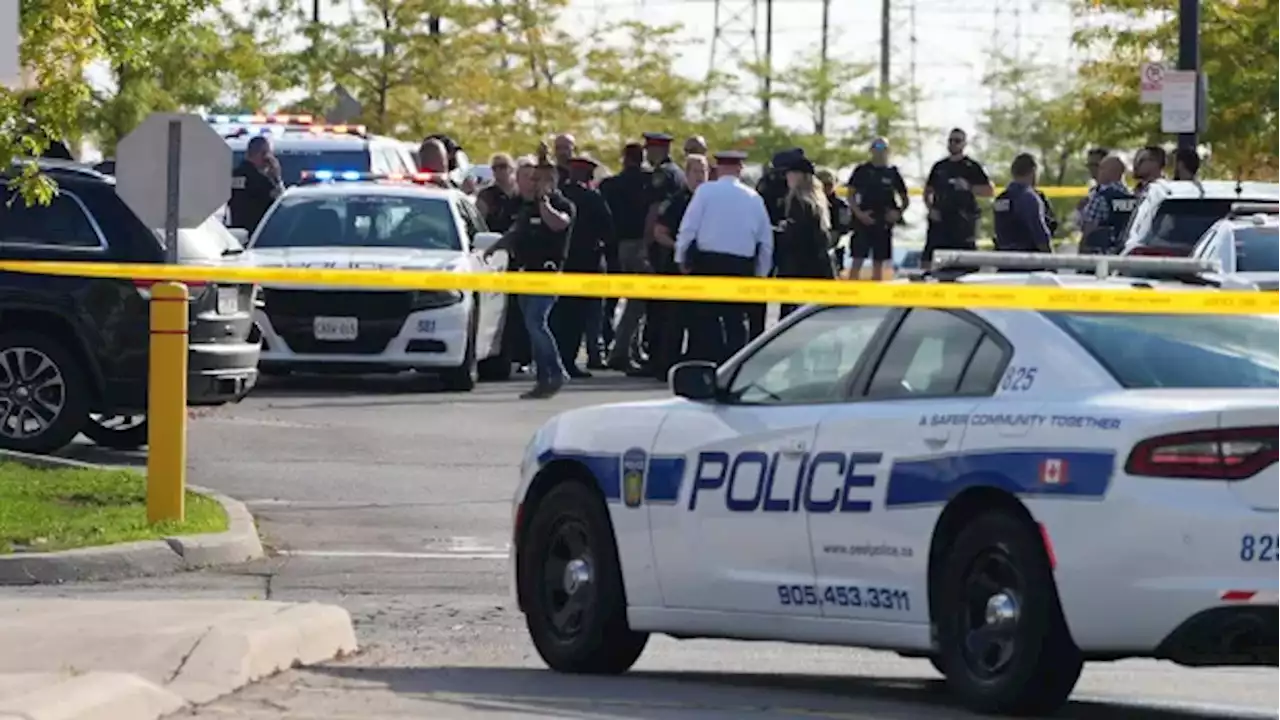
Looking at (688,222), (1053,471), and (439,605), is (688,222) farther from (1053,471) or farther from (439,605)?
(1053,471)

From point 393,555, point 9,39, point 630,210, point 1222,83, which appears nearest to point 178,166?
→ point 393,555

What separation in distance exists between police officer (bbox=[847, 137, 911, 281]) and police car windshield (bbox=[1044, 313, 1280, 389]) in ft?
60.8

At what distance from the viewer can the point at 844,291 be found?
1080cm

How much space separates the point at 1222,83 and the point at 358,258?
58.1 ft

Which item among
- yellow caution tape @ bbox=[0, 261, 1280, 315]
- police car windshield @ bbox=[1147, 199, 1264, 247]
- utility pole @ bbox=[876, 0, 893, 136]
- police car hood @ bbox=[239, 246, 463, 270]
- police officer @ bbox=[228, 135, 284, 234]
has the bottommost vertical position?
yellow caution tape @ bbox=[0, 261, 1280, 315]

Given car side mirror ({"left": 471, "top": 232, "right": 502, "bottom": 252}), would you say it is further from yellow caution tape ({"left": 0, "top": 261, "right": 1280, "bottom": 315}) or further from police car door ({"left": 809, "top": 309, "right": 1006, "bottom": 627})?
police car door ({"left": 809, "top": 309, "right": 1006, "bottom": 627})

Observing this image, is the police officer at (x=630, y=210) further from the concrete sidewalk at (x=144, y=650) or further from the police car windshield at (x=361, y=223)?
the concrete sidewalk at (x=144, y=650)

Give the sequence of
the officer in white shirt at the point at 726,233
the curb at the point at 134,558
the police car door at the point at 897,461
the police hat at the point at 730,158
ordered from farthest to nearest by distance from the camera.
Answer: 1. the police hat at the point at 730,158
2. the officer in white shirt at the point at 726,233
3. the curb at the point at 134,558
4. the police car door at the point at 897,461

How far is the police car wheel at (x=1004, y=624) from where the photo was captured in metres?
8.98

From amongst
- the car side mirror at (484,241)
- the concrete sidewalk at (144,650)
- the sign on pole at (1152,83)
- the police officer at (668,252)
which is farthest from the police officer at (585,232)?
the concrete sidewalk at (144,650)

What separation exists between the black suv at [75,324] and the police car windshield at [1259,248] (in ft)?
21.3

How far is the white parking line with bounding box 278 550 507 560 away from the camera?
14586mm

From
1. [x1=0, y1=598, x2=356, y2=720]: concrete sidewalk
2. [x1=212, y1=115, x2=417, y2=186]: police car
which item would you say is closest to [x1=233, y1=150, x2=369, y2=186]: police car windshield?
[x1=212, y1=115, x2=417, y2=186]: police car

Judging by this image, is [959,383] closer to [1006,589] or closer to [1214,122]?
[1006,589]
